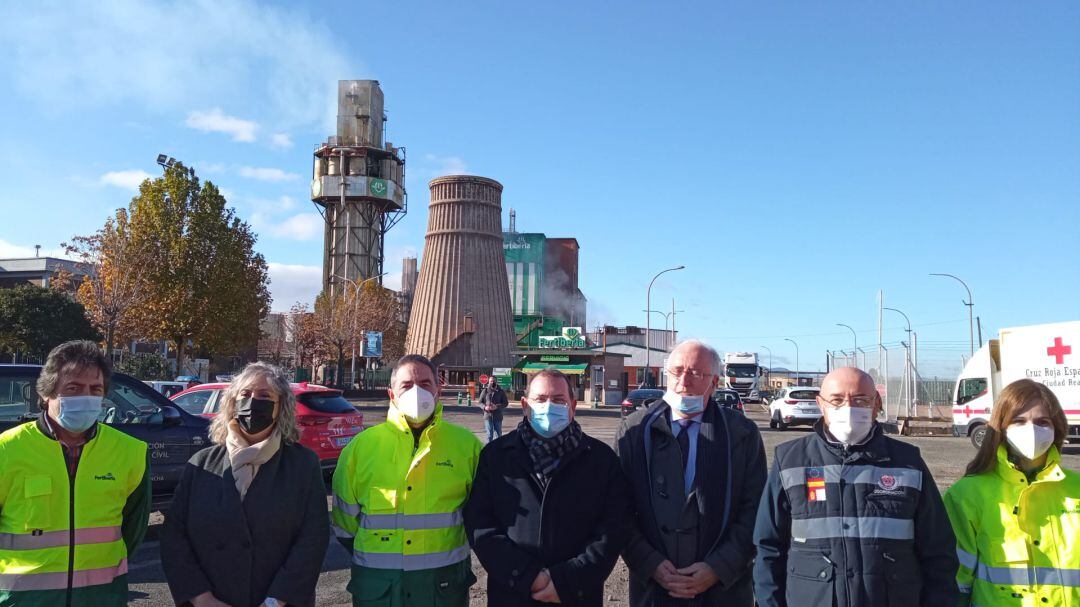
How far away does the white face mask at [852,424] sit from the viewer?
10.8 feet

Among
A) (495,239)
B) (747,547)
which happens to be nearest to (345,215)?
(495,239)

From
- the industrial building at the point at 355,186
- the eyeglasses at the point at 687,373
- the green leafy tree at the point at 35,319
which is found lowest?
the eyeglasses at the point at 687,373

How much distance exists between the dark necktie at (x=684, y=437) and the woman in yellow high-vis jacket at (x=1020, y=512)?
120 centimetres

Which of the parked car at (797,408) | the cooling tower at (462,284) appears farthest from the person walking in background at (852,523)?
the cooling tower at (462,284)

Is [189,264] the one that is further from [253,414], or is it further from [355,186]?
[355,186]

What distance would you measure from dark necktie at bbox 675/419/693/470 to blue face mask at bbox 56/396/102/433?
2766 millimetres

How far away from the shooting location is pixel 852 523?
3.13m

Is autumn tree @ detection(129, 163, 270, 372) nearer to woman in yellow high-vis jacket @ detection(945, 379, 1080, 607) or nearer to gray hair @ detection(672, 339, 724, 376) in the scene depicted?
gray hair @ detection(672, 339, 724, 376)

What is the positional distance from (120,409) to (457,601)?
16.9ft

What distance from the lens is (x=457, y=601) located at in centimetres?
360

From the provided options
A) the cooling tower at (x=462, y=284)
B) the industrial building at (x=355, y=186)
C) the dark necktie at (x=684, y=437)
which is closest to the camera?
the dark necktie at (x=684, y=437)

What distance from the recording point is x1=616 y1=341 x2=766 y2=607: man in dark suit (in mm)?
3600

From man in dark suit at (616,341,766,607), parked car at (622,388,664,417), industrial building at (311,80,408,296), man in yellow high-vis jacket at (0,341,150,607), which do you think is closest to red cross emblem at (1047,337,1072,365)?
parked car at (622,388,664,417)

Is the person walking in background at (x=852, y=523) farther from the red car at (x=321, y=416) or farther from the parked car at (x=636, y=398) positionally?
the parked car at (x=636, y=398)
